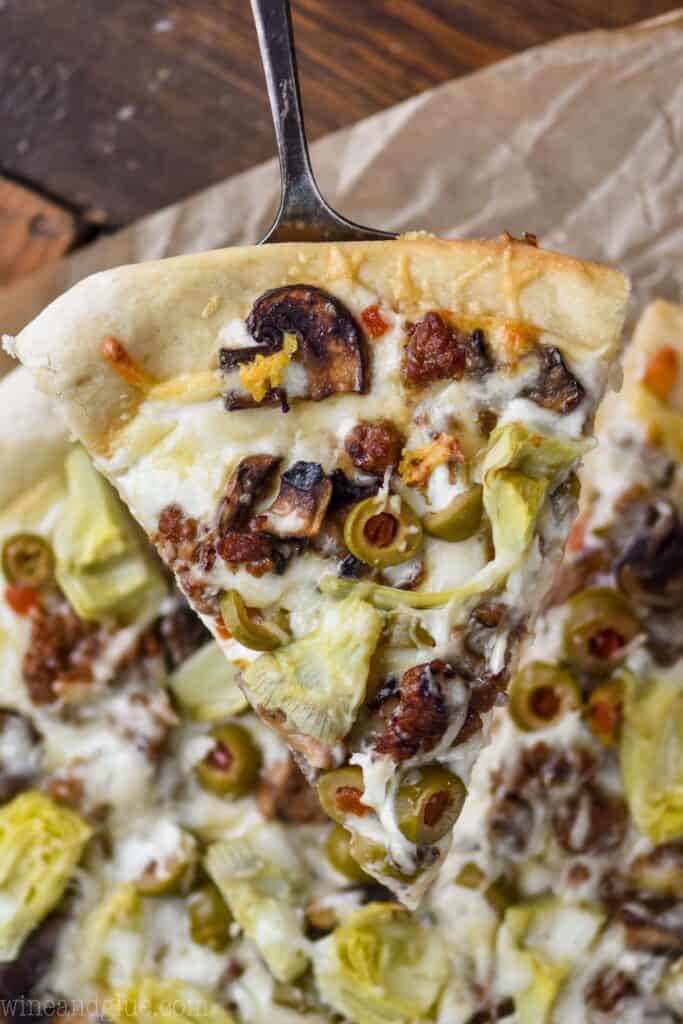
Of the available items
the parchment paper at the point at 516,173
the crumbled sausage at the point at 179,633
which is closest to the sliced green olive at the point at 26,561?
the crumbled sausage at the point at 179,633

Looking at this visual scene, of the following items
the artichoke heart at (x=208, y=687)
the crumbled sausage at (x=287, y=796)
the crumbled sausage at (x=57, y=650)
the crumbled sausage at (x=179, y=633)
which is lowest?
the crumbled sausage at (x=287, y=796)

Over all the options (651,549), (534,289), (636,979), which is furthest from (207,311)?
(636,979)

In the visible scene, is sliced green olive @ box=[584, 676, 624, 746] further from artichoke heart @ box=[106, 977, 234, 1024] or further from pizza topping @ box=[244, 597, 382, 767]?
artichoke heart @ box=[106, 977, 234, 1024]

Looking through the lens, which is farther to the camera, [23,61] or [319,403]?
[23,61]

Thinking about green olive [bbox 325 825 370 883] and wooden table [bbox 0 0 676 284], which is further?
wooden table [bbox 0 0 676 284]

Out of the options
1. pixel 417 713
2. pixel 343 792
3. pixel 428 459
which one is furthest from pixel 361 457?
pixel 343 792

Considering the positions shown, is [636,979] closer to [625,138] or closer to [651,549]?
[651,549]

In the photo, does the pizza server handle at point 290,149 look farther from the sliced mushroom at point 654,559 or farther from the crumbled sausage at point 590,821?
the crumbled sausage at point 590,821

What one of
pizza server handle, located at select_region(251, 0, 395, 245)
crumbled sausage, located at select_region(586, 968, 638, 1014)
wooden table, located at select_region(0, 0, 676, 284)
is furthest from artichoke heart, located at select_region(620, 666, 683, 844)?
wooden table, located at select_region(0, 0, 676, 284)
